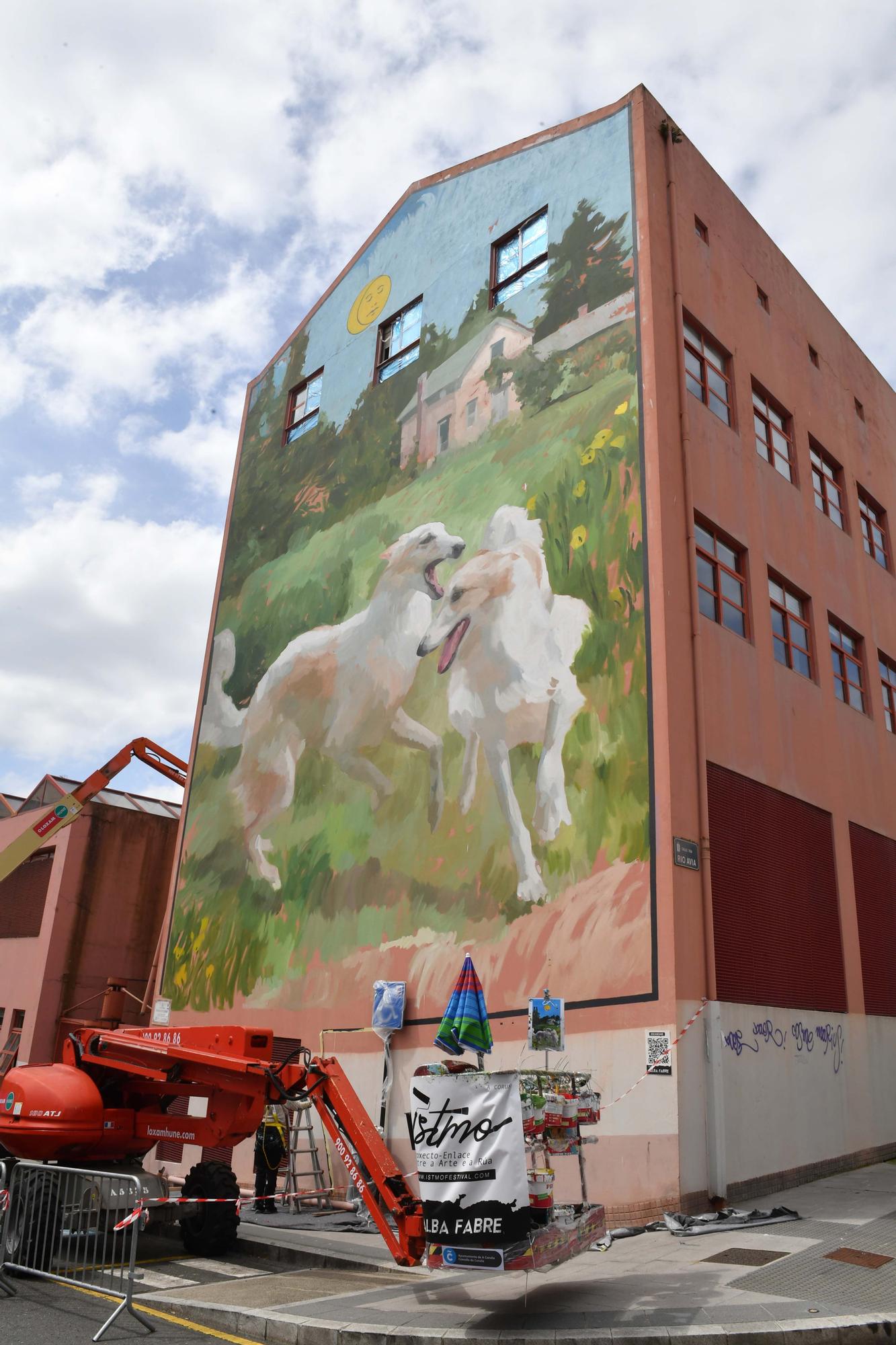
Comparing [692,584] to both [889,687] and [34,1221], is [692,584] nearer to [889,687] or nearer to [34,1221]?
[889,687]

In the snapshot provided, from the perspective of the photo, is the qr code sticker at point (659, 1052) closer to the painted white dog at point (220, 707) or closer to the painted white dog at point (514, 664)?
the painted white dog at point (514, 664)

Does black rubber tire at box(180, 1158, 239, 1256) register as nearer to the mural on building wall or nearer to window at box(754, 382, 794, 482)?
the mural on building wall

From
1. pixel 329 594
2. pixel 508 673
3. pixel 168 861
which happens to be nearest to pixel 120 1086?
pixel 508 673

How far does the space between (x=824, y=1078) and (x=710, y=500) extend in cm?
942

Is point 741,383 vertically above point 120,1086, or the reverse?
point 741,383

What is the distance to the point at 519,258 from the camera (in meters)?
21.3

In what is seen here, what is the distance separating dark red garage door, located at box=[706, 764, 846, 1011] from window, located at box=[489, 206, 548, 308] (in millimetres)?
10879

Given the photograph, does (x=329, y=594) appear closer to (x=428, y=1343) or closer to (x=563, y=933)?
(x=563, y=933)

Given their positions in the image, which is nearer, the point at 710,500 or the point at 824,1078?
the point at 824,1078

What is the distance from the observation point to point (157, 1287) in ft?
32.7

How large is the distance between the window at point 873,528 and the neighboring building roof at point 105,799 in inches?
787

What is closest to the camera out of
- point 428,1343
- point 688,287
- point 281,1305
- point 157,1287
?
point 428,1343

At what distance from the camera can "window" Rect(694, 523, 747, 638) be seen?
17047 millimetres

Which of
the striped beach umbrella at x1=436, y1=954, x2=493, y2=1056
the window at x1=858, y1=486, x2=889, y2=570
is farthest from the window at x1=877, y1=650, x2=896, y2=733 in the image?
the striped beach umbrella at x1=436, y1=954, x2=493, y2=1056
